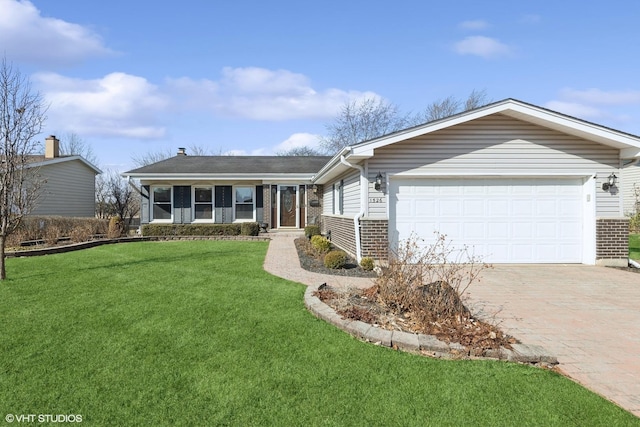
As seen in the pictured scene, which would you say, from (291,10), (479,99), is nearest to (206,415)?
(291,10)

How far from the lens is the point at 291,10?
36.2 feet

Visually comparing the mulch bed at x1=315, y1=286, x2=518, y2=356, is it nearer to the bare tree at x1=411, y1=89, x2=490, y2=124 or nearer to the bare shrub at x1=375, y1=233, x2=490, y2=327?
the bare shrub at x1=375, y1=233, x2=490, y2=327

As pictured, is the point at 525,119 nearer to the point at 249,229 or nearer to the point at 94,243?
the point at 249,229

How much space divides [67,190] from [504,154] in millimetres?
20896

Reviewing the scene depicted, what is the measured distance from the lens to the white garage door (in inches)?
357

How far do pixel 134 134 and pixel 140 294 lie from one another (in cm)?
3313

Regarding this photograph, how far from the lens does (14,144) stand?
6809 millimetres

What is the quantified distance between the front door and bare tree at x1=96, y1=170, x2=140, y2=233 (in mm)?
8844

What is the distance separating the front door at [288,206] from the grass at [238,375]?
1214cm

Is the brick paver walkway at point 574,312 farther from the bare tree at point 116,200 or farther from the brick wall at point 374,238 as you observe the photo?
the bare tree at point 116,200

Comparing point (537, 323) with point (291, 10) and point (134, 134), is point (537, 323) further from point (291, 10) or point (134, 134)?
point (134, 134)

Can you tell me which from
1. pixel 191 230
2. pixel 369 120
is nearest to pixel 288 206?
pixel 191 230

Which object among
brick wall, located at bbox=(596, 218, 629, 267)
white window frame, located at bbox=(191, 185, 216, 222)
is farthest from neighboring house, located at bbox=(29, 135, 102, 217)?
brick wall, located at bbox=(596, 218, 629, 267)

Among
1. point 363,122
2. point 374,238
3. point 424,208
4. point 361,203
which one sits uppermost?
point 363,122
